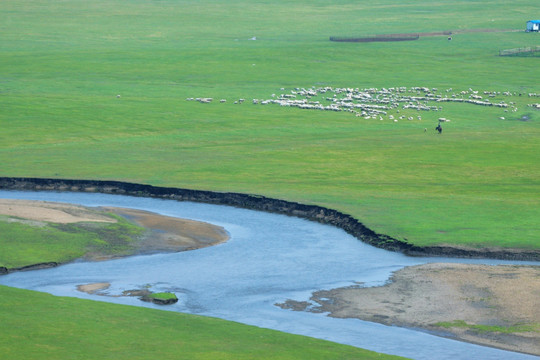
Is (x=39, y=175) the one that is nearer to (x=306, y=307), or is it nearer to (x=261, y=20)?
(x=306, y=307)

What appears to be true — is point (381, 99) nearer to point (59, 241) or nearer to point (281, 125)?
point (281, 125)

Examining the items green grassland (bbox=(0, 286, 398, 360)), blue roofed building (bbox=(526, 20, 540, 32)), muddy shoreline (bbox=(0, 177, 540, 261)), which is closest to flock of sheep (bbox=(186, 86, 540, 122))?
muddy shoreline (bbox=(0, 177, 540, 261))

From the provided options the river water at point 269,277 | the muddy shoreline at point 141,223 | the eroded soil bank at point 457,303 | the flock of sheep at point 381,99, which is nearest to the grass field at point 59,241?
the muddy shoreline at point 141,223

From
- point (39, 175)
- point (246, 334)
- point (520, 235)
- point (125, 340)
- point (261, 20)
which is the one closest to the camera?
point (125, 340)

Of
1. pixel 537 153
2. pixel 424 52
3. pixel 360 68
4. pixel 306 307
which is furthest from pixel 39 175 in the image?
pixel 424 52

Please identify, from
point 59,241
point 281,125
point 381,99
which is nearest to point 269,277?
point 59,241

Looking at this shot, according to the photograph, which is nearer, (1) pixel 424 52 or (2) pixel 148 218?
(2) pixel 148 218

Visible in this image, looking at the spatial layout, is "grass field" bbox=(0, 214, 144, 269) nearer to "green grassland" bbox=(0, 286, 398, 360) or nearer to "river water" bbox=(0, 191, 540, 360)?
"river water" bbox=(0, 191, 540, 360)
